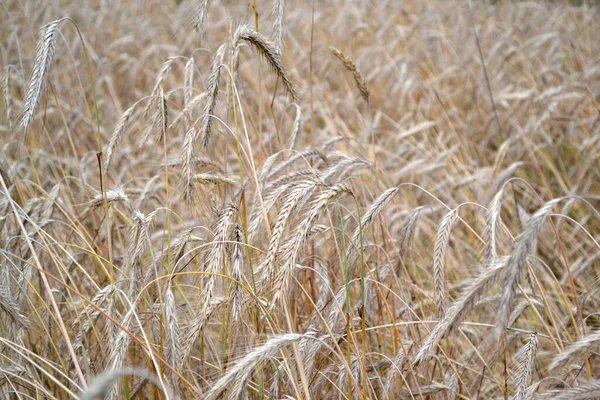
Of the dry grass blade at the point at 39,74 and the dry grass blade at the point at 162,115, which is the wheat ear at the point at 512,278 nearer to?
the dry grass blade at the point at 162,115

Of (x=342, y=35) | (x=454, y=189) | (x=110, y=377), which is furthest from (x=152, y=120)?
(x=342, y=35)

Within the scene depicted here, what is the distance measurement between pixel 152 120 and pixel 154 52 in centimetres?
357

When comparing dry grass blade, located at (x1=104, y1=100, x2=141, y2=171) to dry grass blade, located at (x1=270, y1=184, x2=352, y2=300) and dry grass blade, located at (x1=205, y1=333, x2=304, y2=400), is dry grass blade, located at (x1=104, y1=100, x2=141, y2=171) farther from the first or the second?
dry grass blade, located at (x1=205, y1=333, x2=304, y2=400)

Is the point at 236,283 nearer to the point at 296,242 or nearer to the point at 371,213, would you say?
the point at 296,242

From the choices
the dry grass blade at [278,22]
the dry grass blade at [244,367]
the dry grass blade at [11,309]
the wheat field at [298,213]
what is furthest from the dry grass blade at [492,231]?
the dry grass blade at [11,309]

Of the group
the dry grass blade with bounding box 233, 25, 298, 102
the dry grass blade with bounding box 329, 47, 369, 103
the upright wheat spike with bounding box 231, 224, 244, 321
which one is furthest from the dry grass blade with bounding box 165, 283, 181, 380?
the dry grass blade with bounding box 329, 47, 369, 103

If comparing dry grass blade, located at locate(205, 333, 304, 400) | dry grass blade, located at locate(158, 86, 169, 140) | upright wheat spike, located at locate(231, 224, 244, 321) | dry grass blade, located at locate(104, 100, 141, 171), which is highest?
dry grass blade, located at locate(158, 86, 169, 140)

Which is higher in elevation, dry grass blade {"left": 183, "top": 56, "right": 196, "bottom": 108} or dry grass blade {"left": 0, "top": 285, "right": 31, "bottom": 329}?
dry grass blade {"left": 183, "top": 56, "right": 196, "bottom": 108}

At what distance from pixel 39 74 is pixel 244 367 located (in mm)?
1148

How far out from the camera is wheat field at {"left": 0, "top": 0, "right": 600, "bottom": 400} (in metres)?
1.63

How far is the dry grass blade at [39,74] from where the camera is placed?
173 cm

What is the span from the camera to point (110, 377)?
2.70 feet

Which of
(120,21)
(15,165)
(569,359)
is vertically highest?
(120,21)

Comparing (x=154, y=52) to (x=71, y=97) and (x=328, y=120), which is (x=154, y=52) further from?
(x=328, y=120)
